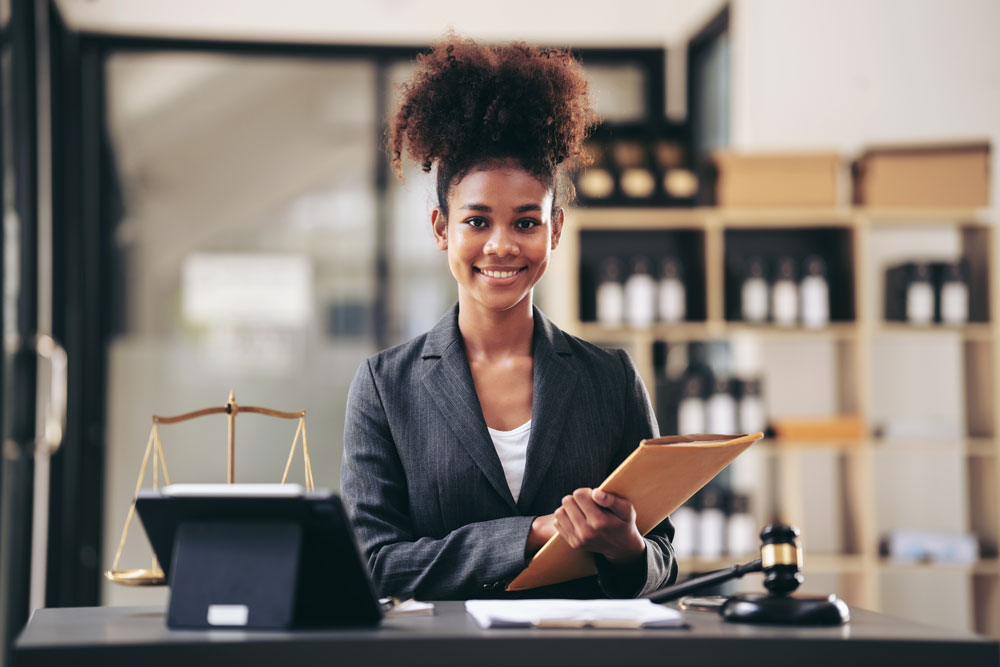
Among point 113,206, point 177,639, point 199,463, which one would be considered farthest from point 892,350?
point 177,639

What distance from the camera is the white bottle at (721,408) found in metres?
3.77

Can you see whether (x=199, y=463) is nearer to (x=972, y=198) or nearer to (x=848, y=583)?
(x=848, y=583)

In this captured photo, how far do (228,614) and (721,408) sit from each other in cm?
291

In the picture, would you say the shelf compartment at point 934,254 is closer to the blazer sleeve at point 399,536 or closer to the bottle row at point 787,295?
the bottle row at point 787,295

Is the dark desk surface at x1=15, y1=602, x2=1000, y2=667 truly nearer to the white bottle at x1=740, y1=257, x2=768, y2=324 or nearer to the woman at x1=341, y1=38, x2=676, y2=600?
the woman at x1=341, y1=38, x2=676, y2=600

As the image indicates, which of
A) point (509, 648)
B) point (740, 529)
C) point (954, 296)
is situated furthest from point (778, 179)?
point (509, 648)

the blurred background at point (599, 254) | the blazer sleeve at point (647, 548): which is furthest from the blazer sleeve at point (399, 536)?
the blurred background at point (599, 254)

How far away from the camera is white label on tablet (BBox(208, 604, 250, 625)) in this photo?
3.49 ft

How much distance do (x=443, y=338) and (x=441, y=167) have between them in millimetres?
251

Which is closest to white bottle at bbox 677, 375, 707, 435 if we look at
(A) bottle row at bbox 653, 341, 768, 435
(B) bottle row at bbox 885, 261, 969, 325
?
(A) bottle row at bbox 653, 341, 768, 435

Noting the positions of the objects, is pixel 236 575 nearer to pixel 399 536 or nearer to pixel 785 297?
pixel 399 536

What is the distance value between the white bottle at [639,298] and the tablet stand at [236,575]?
2.87 metres

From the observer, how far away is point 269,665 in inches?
37.7

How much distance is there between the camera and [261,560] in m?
1.08
